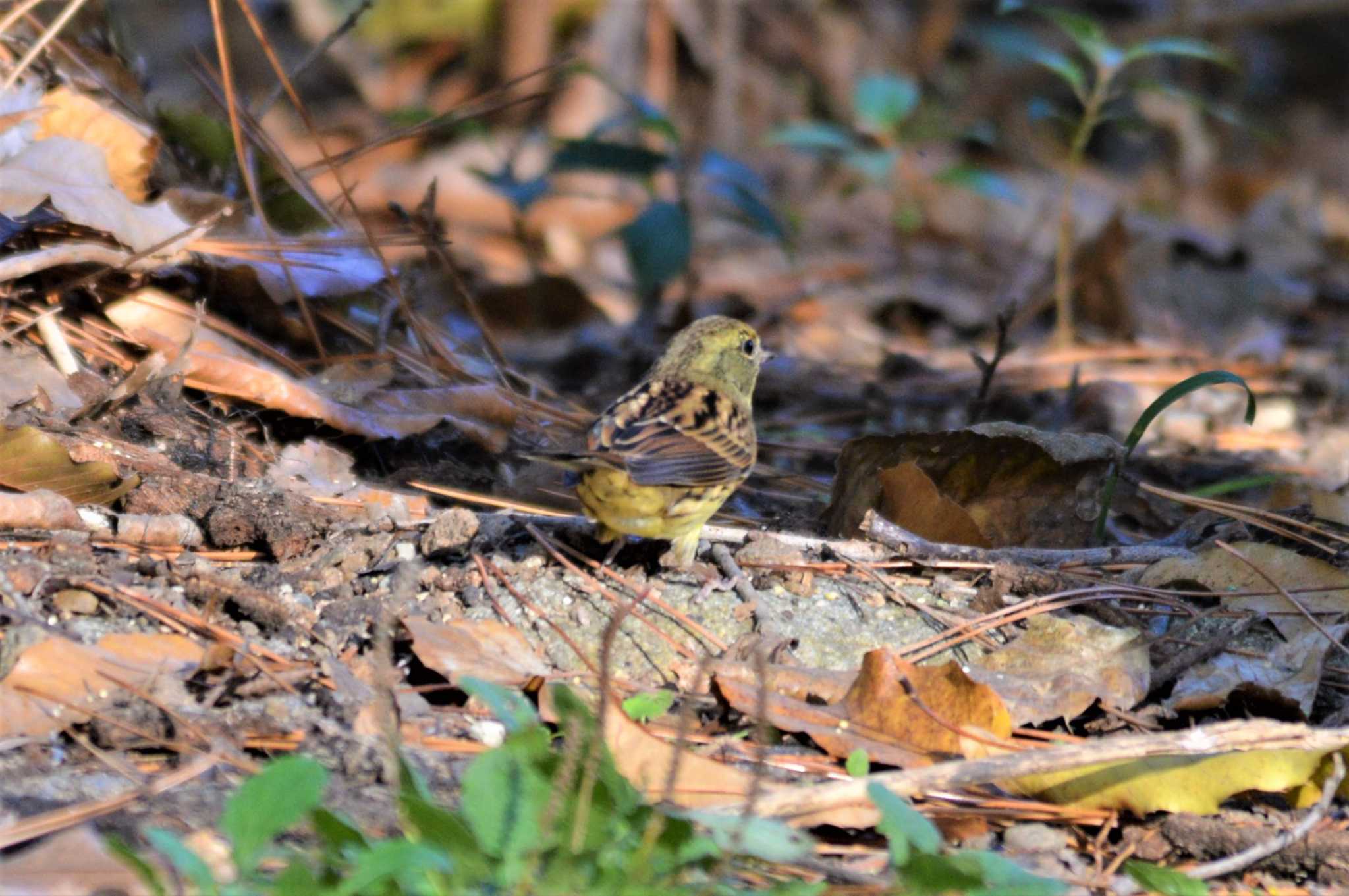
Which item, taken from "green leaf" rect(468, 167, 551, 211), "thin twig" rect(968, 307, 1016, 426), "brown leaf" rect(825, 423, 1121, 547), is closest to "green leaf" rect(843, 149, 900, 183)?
"green leaf" rect(468, 167, 551, 211)

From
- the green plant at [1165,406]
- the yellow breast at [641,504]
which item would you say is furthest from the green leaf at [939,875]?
the green plant at [1165,406]

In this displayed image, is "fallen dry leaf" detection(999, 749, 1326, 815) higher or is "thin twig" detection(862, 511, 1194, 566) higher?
"thin twig" detection(862, 511, 1194, 566)

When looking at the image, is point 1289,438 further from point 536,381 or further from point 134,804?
point 134,804

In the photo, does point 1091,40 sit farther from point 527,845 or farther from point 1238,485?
point 527,845

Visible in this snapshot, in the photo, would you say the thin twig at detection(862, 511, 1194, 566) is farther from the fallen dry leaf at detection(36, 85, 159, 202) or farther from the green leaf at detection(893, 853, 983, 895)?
the fallen dry leaf at detection(36, 85, 159, 202)

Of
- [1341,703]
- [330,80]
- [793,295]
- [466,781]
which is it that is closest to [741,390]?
[1341,703]
